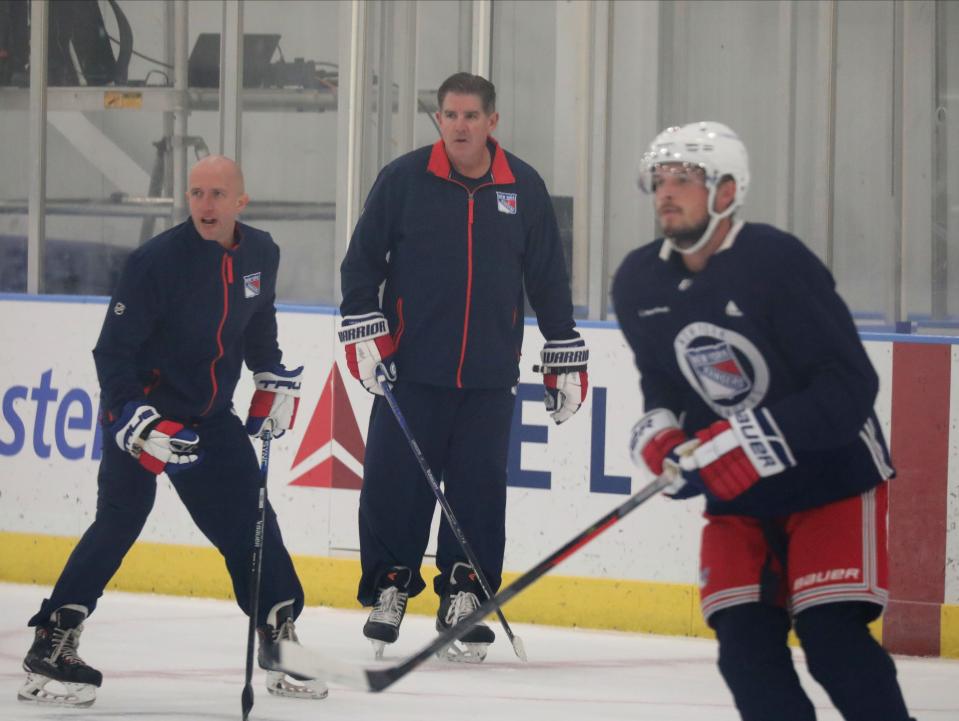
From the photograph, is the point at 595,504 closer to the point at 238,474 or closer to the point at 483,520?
the point at 483,520

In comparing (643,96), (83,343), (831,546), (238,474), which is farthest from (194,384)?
(643,96)

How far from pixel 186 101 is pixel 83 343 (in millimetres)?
1213

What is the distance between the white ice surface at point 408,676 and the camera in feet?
11.3

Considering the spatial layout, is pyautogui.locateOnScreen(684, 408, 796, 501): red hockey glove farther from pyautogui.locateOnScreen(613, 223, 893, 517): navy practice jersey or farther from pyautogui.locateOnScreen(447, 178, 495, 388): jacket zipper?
pyautogui.locateOnScreen(447, 178, 495, 388): jacket zipper

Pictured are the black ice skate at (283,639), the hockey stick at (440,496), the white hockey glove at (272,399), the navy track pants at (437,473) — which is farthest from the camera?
the navy track pants at (437,473)

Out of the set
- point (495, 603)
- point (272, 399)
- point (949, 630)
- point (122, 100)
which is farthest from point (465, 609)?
point (122, 100)

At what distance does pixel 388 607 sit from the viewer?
4016 millimetres

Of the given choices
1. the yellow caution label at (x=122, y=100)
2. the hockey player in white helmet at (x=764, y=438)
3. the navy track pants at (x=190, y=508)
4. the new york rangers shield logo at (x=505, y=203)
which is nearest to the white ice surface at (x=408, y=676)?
the navy track pants at (x=190, y=508)

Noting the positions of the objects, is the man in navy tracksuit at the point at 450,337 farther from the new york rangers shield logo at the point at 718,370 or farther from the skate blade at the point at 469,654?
the new york rangers shield logo at the point at 718,370

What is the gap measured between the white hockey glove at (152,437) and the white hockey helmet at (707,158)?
126 cm

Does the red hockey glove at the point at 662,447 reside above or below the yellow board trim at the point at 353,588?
above

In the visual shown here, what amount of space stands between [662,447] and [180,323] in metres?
1.33

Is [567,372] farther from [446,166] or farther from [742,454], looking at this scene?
[742,454]

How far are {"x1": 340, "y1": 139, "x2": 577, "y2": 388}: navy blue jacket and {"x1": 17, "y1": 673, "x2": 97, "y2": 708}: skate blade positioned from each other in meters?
1.09
